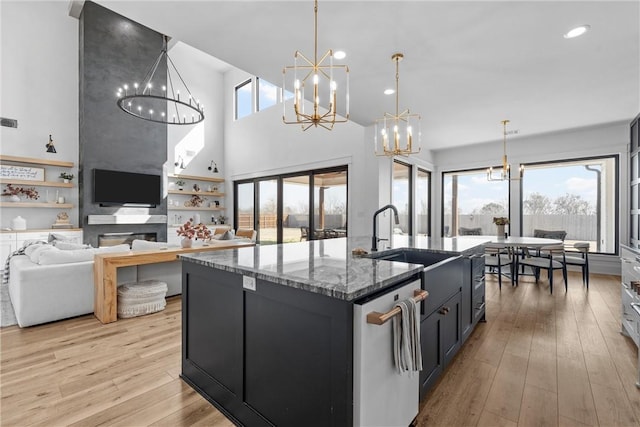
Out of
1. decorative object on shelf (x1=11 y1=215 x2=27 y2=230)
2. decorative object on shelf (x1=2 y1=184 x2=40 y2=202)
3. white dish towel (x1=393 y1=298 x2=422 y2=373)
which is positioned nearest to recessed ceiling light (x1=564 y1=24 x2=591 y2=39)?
white dish towel (x1=393 y1=298 x2=422 y2=373)

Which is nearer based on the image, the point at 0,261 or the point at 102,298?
the point at 102,298

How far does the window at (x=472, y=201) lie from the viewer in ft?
23.8

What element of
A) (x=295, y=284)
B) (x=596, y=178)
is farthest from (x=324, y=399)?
(x=596, y=178)

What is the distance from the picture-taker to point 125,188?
22.2 ft

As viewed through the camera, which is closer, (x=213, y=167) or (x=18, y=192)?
(x=18, y=192)

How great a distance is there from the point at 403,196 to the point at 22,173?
782 centimetres

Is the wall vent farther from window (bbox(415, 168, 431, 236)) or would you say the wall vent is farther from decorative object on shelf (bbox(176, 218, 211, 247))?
window (bbox(415, 168, 431, 236))

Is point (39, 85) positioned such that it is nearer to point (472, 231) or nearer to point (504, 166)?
point (504, 166)

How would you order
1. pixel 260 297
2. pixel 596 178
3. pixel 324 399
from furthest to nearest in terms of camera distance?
pixel 596 178 → pixel 260 297 → pixel 324 399

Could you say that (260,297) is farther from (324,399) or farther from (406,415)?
(406,415)

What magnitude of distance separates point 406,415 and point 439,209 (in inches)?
280

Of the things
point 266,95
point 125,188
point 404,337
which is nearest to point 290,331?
point 404,337

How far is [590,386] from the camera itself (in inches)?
81.5

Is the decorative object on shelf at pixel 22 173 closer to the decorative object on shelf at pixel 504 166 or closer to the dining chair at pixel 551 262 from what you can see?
the decorative object on shelf at pixel 504 166
